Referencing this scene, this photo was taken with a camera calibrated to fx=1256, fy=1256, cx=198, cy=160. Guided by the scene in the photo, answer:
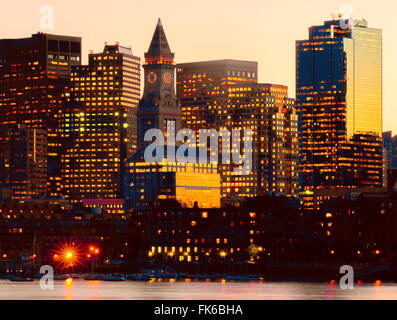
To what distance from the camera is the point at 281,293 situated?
197000mm
